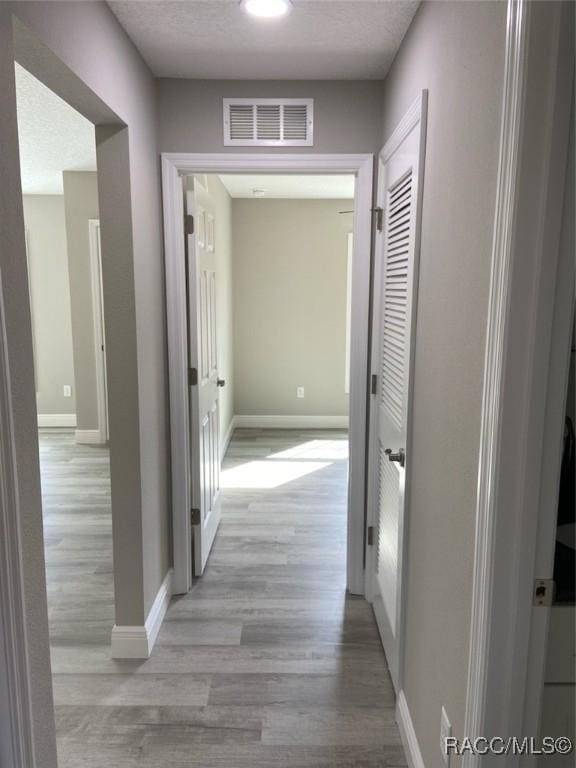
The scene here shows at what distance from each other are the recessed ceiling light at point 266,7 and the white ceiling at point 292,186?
113 inches

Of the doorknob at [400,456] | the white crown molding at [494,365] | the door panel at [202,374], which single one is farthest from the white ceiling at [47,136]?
the doorknob at [400,456]

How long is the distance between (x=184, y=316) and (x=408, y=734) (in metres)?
1.95

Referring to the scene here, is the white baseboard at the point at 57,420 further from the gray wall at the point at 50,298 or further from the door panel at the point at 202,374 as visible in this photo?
the door panel at the point at 202,374

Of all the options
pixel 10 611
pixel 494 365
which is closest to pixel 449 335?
pixel 494 365

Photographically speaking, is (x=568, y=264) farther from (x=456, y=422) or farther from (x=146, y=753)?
(x=146, y=753)

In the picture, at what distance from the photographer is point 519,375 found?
110cm

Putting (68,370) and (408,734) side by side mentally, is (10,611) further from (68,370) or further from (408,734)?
(68,370)

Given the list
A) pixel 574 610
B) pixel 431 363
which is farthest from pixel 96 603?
pixel 574 610

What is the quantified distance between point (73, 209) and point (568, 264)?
5.17 metres

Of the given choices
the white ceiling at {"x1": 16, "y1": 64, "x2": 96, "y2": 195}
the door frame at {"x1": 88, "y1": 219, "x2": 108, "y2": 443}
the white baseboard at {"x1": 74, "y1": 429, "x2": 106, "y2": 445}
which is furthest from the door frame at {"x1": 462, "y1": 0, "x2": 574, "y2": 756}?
the white baseboard at {"x1": 74, "y1": 429, "x2": 106, "y2": 445}

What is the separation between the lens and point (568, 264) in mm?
1060

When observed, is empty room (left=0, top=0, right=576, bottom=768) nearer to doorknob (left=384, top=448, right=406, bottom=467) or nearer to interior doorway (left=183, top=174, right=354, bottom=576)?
doorknob (left=384, top=448, right=406, bottom=467)

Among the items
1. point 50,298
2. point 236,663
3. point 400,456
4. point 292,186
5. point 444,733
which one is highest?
point 292,186

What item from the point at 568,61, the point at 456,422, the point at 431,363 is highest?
the point at 568,61
